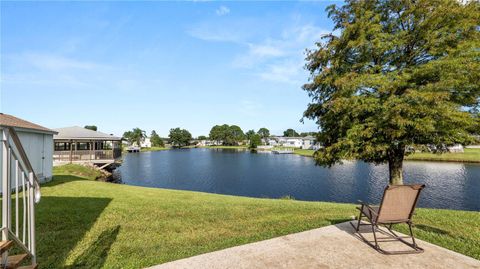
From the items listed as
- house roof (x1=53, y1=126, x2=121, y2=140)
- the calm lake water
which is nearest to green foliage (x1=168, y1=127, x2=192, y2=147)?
the calm lake water

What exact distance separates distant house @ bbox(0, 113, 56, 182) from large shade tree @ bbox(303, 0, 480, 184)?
12.8 m

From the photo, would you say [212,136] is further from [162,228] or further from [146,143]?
[162,228]

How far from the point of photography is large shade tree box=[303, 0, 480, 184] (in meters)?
6.81

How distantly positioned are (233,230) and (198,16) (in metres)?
11.3

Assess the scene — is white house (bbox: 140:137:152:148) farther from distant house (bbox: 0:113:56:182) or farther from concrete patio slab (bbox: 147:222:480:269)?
concrete patio slab (bbox: 147:222:480:269)

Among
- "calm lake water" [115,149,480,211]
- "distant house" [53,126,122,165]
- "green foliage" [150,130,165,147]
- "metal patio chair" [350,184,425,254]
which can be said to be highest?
"green foliage" [150,130,165,147]

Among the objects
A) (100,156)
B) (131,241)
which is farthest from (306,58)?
(100,156)

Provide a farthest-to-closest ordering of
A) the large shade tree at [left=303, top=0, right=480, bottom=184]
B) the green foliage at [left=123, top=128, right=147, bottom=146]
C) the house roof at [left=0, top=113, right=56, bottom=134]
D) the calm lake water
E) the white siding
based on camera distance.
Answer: the green foliage at [left=123, top=128, right=147, bottom=146] → the calm lake water → the white siding → the house roof at [left=0, top=113, right=56, bottom=134] → the large shade tree at [left=303, top=0, right=480, bottom=184]

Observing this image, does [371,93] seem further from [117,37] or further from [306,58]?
[117,37]

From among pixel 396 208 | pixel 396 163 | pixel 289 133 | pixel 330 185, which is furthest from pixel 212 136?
pixel 396 208

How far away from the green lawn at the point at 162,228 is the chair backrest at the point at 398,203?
36.0 inches

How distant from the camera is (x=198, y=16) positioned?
1277cm

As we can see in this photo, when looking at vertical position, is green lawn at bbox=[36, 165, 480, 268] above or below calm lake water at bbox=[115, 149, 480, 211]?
above

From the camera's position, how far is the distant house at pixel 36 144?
11.1m
